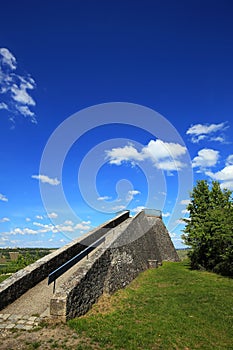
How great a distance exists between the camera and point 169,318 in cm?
833

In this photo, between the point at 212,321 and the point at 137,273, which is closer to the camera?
the point at 212,321

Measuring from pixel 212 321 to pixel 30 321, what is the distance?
5.64 m

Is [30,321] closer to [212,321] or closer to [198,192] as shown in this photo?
[212,321]

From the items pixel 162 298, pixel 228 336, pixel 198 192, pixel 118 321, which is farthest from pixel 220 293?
pixel 198 192

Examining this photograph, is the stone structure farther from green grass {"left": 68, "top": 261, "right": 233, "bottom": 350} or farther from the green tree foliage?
the green tree foliage

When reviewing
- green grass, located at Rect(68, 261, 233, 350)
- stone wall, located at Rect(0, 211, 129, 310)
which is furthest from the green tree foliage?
stone wall, located at Rect(0, 211, 129, 310)

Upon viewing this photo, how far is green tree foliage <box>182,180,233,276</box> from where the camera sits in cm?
1561

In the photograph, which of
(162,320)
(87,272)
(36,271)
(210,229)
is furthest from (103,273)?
(210,229)

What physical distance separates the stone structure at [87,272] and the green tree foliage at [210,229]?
4212 millimetres

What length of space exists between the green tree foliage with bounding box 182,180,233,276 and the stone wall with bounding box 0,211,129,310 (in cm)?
739

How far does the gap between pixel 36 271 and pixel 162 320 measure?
17.0ft

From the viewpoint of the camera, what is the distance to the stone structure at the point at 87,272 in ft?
26.2

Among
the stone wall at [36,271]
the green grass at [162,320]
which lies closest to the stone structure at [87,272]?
the stone wall at [36,271]

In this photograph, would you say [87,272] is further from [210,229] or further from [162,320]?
Result: [210,229]
